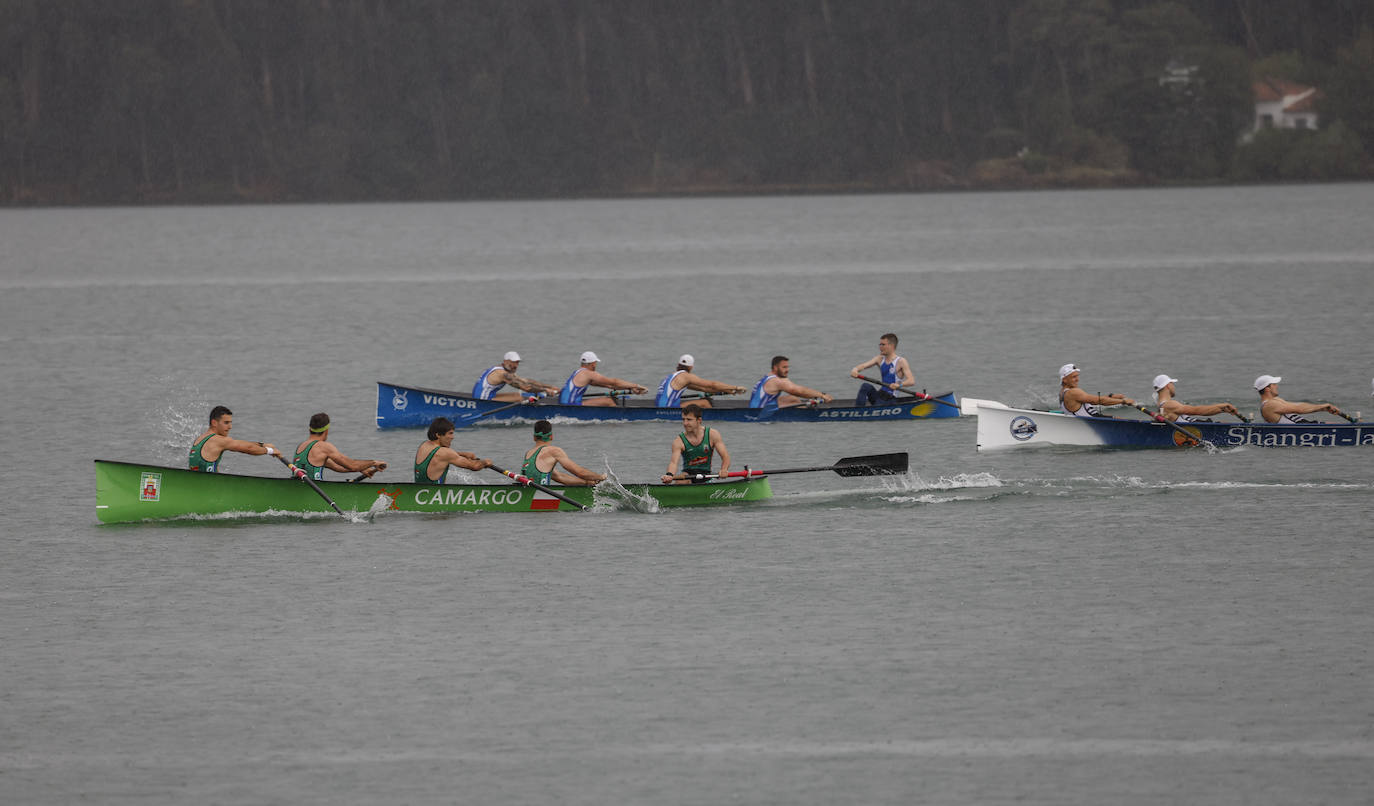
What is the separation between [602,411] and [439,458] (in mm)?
11683

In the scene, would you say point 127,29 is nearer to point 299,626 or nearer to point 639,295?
point 639,295

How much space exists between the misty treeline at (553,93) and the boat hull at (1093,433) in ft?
438

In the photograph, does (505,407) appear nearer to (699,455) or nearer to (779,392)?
(779,392)

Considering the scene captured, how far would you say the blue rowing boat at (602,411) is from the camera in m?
41.4

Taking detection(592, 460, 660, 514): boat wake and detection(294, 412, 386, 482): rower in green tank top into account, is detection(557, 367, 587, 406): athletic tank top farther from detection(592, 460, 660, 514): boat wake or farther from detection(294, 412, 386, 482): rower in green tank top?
detection(294, 412, 386, 482): rower in green tank top

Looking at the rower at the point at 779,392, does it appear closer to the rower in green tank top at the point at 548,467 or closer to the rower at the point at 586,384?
the rower at the point at 586,384

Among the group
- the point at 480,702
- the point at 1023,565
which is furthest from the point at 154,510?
the point at 1023,565

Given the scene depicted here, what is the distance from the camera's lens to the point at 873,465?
1249 inches

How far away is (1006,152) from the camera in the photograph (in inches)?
6890

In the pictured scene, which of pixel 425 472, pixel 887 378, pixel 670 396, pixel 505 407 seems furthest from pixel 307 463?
pixel 887 378

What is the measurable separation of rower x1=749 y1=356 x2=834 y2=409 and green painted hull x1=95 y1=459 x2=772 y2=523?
31.9ft

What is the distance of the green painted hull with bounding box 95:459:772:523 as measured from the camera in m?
30.2

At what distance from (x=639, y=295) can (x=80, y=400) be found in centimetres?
4123

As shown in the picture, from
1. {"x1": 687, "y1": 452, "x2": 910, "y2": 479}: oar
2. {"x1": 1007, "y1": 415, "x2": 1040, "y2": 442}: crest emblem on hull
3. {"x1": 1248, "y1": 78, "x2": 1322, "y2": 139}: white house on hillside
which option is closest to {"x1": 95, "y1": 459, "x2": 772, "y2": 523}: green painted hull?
{"x1": 687, "y1": 452, "x2": 910, "y2": 479}: oar
